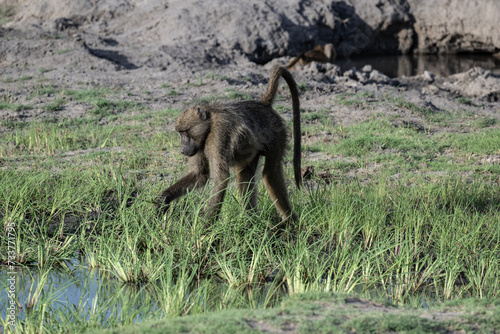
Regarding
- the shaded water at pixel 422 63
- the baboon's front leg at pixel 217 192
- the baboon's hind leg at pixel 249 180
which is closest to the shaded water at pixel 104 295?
the baboon's front leg at pixel 217 192

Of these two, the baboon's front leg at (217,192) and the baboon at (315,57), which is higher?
the baboon at (315,57)

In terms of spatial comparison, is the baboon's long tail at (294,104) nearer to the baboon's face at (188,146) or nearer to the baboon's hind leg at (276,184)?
the baboon's hind leg at (276,184)

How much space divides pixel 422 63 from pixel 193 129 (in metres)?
12.1

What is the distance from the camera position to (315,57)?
13773 mm

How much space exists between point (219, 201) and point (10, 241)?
158 cm

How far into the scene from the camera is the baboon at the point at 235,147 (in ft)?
17.3

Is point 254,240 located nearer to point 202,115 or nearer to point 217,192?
point 217,192

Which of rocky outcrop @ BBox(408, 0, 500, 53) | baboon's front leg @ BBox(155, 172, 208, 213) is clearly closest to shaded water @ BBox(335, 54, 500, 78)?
rocky outcrop @ BBox(408, 0, 500, 53)

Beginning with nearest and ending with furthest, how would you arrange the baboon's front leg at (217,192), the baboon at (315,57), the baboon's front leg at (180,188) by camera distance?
the baboon's front leg at (217,192), the baboon's front leg at (180,188), the baboon at (315,57)

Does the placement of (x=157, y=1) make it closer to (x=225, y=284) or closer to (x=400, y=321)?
(x=225, y=284)

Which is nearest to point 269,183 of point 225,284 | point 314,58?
point 225,284

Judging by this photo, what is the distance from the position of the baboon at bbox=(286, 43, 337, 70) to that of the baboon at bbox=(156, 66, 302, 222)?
740 centimetres

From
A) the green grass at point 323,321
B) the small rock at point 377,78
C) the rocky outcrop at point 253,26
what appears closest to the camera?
the green grass at point 323,321

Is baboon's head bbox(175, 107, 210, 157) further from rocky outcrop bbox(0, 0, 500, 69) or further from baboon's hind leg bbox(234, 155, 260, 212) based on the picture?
rocky outcrop bbox(0, 0, 500, 69)
